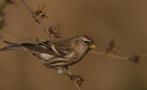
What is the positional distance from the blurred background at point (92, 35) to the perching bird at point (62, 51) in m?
1.54

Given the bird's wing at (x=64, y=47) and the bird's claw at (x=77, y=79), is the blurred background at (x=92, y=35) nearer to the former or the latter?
the bird's wing at (x=64, y=47)

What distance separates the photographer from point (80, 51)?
698 centimetres

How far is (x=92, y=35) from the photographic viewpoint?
9820 millimetres

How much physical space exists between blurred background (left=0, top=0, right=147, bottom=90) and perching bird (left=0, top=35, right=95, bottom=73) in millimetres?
1541

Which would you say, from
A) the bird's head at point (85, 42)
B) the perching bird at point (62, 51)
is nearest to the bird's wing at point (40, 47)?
the perching bird at point (62, 51)

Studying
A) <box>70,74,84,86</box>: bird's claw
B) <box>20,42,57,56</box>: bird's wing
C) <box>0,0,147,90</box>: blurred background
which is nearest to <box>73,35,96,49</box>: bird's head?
<box>20,42,57,56</box>: bird's wing

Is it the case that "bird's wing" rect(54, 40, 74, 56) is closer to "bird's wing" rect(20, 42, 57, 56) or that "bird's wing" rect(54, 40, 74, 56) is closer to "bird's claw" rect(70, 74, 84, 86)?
"bird's wing" rect(20, 42, 57, 56)

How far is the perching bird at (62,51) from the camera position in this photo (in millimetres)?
6480

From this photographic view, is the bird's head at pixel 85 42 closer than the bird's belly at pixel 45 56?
No

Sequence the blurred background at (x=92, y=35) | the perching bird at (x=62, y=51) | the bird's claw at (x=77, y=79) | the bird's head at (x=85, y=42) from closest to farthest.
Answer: the bird's claw at (x=77, y=79), the perching bird at (x=62, y=51), the bird's head at (x=85, y=42), the blurred background at (x=92, y=35)

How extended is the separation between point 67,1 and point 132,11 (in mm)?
1233

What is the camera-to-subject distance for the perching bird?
6480 millimetres

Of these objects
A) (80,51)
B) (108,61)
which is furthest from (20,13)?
(80,51)

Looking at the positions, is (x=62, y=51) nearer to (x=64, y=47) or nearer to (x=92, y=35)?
(x=64, y=47)
